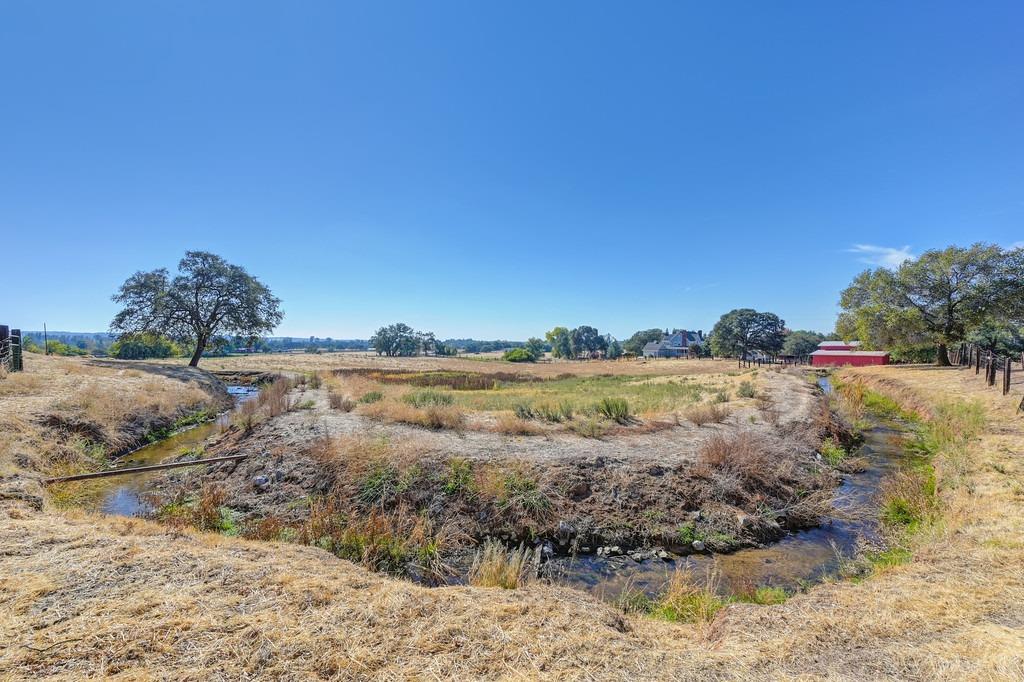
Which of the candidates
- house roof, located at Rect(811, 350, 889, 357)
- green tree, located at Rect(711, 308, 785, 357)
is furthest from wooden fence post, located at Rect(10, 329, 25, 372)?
green tree, located at Rect(711, 308, 785, 357)

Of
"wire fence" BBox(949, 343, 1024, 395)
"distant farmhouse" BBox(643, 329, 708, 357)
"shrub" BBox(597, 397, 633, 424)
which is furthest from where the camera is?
"distant farmhouse" BBox(643, 329, 708, 357)

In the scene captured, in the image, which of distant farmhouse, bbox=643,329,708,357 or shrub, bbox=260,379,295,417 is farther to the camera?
distant farmhouse, bbox=643,329,708,357

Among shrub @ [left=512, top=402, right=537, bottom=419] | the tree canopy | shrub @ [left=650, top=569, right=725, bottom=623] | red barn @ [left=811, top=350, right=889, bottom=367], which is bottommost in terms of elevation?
shrub @ [left=650, top=569, right=725, bottom=623]

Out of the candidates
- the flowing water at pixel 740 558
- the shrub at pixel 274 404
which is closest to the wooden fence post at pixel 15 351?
the shrub at pixel 274 404

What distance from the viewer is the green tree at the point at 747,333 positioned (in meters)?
93.9

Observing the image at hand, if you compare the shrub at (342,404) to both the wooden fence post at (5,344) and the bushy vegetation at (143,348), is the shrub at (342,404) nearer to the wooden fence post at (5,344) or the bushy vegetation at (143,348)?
the wooden fence post at (5,344)

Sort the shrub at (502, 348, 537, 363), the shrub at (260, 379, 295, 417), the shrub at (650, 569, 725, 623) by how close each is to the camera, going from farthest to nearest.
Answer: the shrub at (502, 348, 537, 363)
the shrub at (260, 379, 295, 417)
the shrub at (650, 569, 725, 623)

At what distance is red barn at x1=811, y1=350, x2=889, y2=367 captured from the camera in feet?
192

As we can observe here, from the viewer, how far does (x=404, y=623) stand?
13.3 ft

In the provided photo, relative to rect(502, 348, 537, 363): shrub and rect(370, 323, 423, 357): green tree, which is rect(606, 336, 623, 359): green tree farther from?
rect(370, 323, 423, 357): green tree

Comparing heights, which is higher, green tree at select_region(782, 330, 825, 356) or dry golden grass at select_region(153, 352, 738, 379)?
green tree at select_region(782, 330, 825, 356)

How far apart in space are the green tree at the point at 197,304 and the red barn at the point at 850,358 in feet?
264

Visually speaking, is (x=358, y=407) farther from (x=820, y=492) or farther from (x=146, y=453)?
(x=820, y=492)

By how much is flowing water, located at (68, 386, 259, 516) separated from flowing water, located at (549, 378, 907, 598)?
10.3 meters
